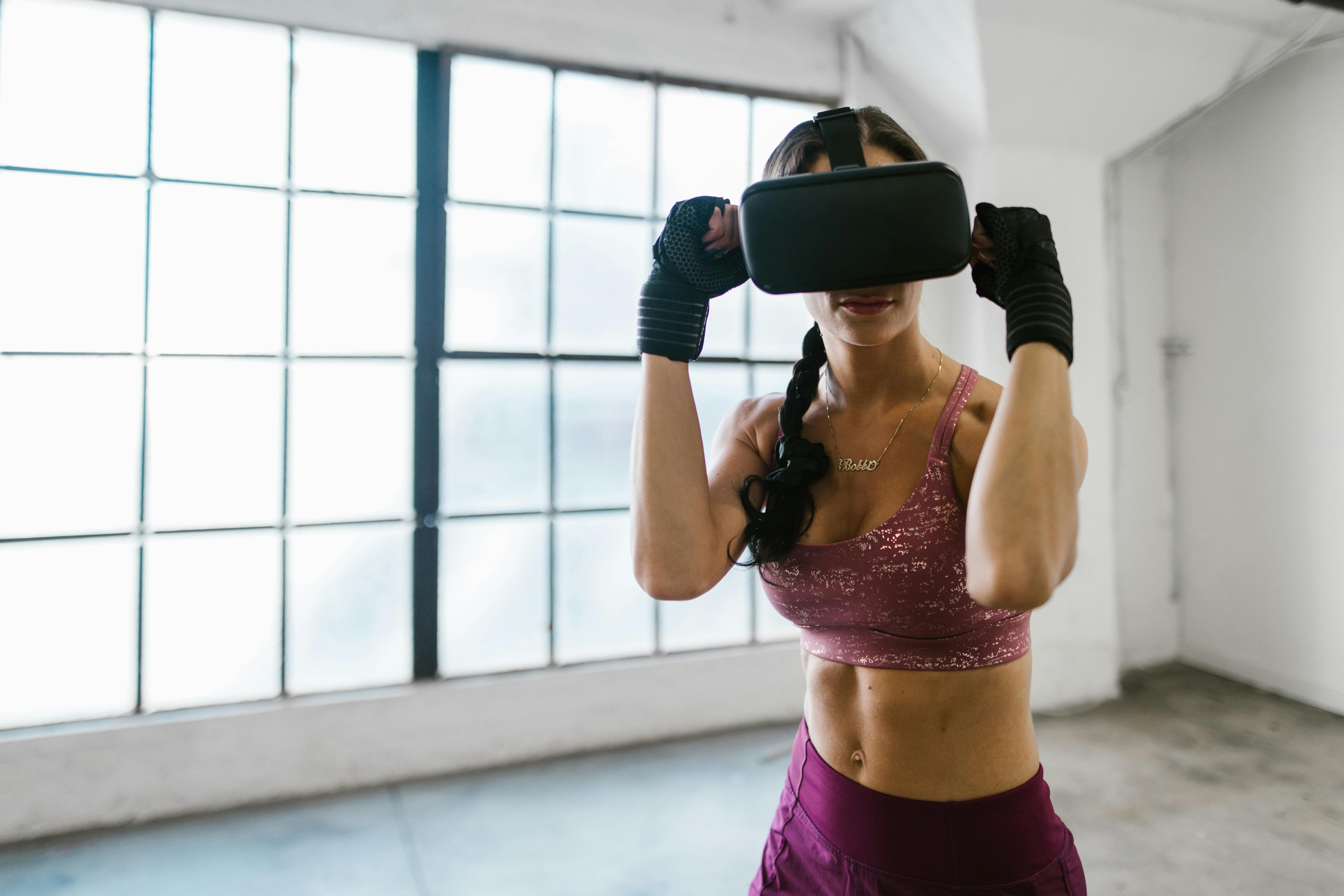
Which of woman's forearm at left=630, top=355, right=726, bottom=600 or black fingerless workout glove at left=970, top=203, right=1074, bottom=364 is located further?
woman's forearm at left=630, top=355, right=726, bottom=600

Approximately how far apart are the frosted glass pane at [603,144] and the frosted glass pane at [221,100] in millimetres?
928

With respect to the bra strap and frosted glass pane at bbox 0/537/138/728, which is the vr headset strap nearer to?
the bra strap

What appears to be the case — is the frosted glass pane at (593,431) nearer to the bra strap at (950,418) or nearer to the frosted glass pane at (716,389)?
the frosted glass pane at (716,389)

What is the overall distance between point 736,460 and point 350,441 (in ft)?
6.71

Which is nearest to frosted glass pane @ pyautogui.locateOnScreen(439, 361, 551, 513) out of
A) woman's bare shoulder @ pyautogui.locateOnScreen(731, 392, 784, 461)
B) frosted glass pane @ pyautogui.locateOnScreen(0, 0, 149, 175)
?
frosted glass pane @ pyautogui.locateOnScreen(0, 0, 149, 175)

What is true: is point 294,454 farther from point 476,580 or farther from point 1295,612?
point 1295,612

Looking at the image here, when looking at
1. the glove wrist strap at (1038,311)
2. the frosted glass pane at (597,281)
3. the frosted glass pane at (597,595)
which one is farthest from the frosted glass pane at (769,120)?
the glove wrist strap at (1038,311)

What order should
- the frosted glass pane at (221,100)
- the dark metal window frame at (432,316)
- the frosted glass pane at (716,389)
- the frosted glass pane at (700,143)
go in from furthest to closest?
1. the frosted glass pane at (716,389)
2. the frosted glass pane at (700,143)
3. the dark metal window frame at (432,316)
4. the frosted glass pane at (221,100)

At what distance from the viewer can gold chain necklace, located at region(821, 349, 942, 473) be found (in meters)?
0.89

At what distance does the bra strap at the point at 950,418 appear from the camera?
0.82 meters

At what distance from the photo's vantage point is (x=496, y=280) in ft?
9.02

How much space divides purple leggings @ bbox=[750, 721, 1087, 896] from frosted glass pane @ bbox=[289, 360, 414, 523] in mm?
2121

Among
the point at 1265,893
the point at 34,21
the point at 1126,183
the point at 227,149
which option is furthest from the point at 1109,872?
the point at 34,21

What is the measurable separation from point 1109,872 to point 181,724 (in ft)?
8.92
